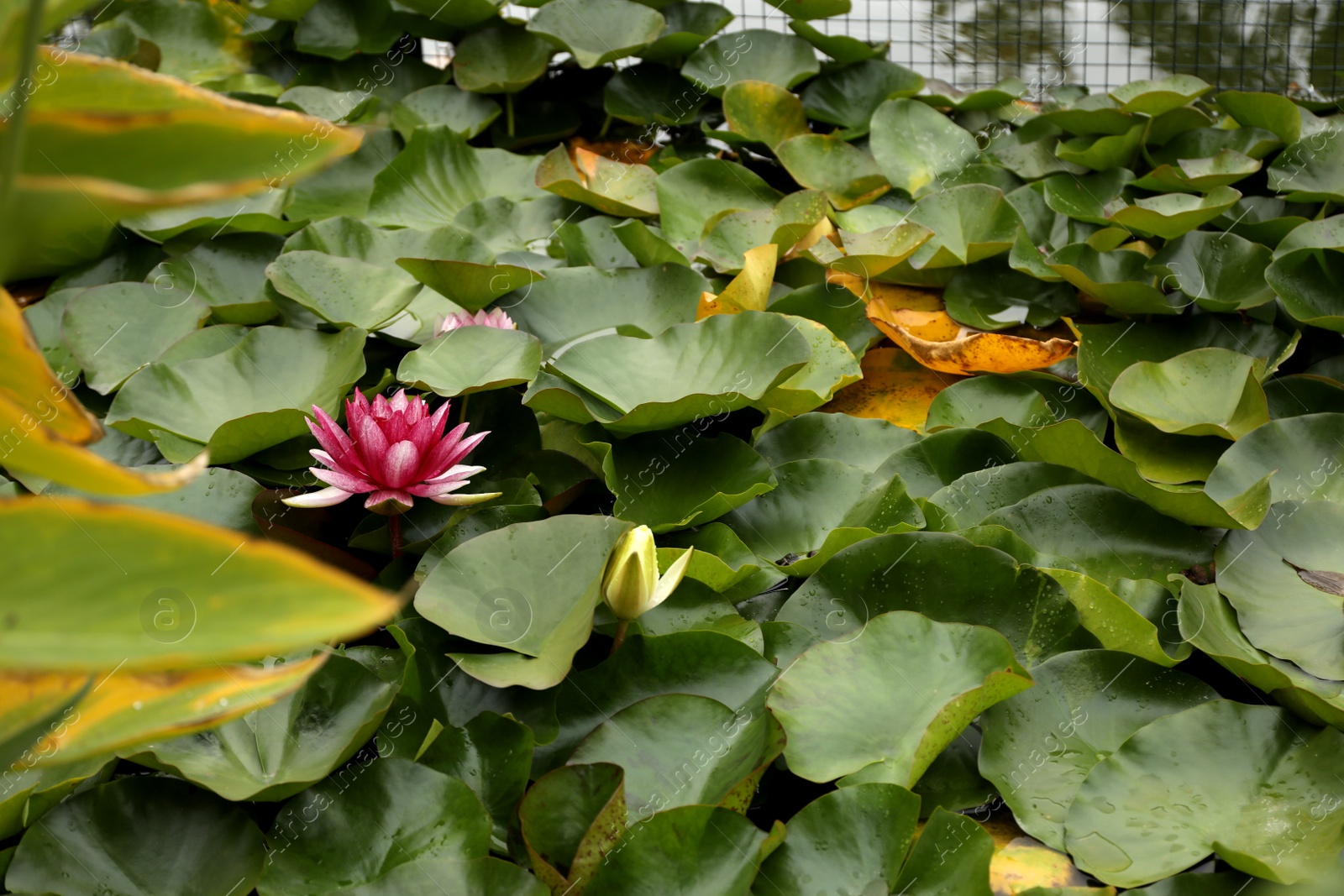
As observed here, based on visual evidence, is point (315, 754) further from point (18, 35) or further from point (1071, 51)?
point (1071, 51)

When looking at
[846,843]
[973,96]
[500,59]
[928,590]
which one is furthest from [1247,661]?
[500,59]

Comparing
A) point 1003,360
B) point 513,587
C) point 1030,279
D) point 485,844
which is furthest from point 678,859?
point 1030,279

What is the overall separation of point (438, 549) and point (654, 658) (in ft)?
0.70

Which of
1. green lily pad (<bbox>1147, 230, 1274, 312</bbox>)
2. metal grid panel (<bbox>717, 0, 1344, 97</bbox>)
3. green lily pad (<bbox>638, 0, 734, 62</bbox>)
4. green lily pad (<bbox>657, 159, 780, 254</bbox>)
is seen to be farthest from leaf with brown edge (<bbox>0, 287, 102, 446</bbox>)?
metal grid panel (<bbox>717, 0, 1344, 97</bbox>)

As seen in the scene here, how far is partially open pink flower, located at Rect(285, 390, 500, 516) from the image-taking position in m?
0.86

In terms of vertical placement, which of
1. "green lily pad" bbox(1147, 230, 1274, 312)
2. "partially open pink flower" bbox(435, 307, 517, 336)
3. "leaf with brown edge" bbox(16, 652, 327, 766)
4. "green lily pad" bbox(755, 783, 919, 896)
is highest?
"leaf with brown edge" bbox(16, 652, 327, 766)

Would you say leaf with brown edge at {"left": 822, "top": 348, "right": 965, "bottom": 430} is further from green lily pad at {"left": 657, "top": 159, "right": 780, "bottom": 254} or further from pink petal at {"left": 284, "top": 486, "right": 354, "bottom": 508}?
pink petal at {"left": 284, "top": 486, "right": 354, "bottom": 508}

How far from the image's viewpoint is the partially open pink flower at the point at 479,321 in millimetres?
1123

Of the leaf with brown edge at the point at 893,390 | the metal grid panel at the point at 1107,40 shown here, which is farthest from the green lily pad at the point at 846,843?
the metal grid panel at the point at 1107,40

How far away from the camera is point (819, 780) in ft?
2.41

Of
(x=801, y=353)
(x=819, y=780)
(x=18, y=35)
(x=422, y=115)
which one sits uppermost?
(x=18, y=35)

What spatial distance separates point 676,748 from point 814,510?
1.07 feet

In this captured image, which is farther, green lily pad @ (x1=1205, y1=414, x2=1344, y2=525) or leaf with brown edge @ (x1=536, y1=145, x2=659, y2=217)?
leaf with brown edge @ (x1=536, y1=145, x2=659, y2=217)

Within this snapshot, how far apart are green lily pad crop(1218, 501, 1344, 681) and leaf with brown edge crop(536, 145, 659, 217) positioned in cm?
92
